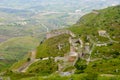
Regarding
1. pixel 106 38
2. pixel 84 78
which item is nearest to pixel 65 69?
pixel 84 78

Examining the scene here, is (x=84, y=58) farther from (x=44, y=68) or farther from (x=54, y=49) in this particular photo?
(x=54, y=49)

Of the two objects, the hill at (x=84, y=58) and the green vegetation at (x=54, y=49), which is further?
the green vegetation at (x=54, y=49)

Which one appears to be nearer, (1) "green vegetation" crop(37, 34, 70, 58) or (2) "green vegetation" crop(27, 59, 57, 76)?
(2) "green vegetation" crop(27, 59, 57, 76)

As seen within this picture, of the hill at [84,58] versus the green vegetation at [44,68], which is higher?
the hill at [84,58]

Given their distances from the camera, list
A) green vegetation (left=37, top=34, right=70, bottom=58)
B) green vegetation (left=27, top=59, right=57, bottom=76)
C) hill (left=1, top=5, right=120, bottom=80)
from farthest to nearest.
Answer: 1. green vegetation (left=37, top=34, right=70, bottom=58)
2. green vegetation (left=27, top=59, right=57, bottom=76)
3. hill (left=1, top=5, right=120, bottom=80)

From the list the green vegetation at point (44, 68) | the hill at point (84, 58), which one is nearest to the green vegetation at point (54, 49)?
the hill at point (84, 58)

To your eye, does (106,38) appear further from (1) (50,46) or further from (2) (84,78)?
(2) (84,78)

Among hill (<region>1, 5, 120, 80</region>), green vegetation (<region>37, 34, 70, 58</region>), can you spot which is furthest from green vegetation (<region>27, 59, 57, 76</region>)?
green vegetation (<region>37, 34, 70, 58</region>)

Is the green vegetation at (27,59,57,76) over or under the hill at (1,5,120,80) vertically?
under

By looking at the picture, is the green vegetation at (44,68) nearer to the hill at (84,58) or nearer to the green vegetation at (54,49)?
the hill at (84,58)

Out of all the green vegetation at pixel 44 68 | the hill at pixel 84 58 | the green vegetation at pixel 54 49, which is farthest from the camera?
the green vegetation at pixel 54 49

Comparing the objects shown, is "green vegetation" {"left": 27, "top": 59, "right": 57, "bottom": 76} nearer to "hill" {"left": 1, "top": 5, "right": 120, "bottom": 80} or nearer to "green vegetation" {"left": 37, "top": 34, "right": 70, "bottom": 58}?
"hill" {"left": 1, "top": 5, "right": 120, "bottom": 80}
